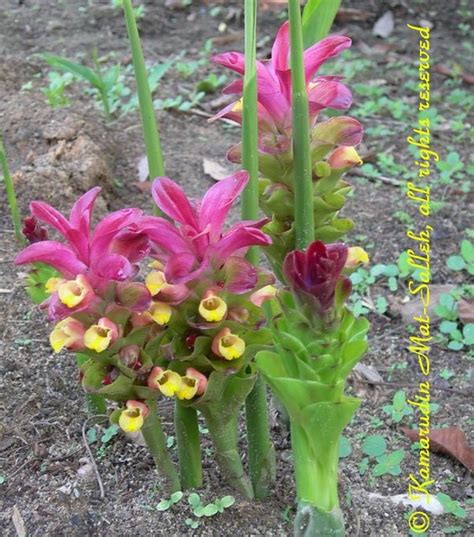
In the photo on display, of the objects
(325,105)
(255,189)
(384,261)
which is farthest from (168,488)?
(384,261)

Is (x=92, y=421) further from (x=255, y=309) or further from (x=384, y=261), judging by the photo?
(x=384, y=261)

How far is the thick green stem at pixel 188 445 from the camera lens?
1.04m

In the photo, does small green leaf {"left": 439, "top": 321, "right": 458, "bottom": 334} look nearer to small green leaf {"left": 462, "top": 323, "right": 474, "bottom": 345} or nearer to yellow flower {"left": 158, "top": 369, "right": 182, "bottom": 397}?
small green leaf {"left": 462, "top": 323, "right": 474, "bottom": 345}

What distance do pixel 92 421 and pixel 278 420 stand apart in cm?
28

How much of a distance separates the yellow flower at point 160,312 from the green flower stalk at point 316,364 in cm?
10

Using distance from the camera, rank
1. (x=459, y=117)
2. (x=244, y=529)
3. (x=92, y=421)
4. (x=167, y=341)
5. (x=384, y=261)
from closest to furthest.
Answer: (x=167, y=341) → (x=244, y=529) → (x=92, y=421) → (x=384, y=261) → (x=459, y=117)

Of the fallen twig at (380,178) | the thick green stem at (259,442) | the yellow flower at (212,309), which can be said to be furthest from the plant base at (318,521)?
the fallen twig at (380,178)

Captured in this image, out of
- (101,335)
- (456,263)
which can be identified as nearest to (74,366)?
(101,335)

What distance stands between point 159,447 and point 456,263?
3.03ft

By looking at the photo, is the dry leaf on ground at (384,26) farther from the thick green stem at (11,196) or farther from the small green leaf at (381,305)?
the thick green stem at (11,196)

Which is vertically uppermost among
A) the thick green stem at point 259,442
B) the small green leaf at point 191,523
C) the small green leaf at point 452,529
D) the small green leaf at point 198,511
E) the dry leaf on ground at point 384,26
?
the thick green stem at point 259,442

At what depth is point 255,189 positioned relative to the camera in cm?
93

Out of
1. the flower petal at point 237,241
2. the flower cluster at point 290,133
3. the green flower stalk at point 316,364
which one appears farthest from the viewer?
the flower cluster at point 290,133

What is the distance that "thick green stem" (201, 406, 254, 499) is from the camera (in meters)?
1.01
